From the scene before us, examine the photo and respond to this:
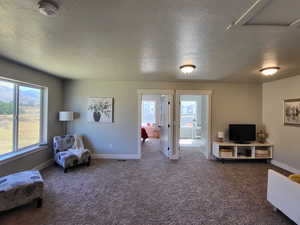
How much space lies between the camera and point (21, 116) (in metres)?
3.46

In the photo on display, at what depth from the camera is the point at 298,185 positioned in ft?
6.43

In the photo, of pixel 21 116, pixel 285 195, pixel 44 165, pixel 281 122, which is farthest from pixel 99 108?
pixel 281 122

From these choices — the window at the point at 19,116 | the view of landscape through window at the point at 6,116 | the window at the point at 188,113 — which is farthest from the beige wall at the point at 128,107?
the window at the point at 188,113

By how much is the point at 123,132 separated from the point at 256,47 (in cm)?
383

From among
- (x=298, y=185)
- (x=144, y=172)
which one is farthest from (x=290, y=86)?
(x=144, y=172)

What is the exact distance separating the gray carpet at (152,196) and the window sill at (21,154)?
0.56m

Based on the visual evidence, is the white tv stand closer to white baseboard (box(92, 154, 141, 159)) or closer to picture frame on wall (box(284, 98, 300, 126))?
picture frame on wall (box(284, 98, 300, 126))

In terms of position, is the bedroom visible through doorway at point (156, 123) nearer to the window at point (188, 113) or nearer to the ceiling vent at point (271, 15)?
the window at point (188, 113)

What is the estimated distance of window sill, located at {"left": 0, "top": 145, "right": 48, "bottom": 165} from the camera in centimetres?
294

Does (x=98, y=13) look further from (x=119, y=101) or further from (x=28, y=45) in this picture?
(x=119, y=101)

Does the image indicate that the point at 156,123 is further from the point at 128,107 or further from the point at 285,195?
the point at 285,195

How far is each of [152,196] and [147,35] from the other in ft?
8.32

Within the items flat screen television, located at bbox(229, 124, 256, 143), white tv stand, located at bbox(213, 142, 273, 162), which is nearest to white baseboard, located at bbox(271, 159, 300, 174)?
white tv stand, located at bbox(213, 142, 273, 162)

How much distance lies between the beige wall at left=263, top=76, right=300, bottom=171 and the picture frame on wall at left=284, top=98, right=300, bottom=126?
0.34 feet
